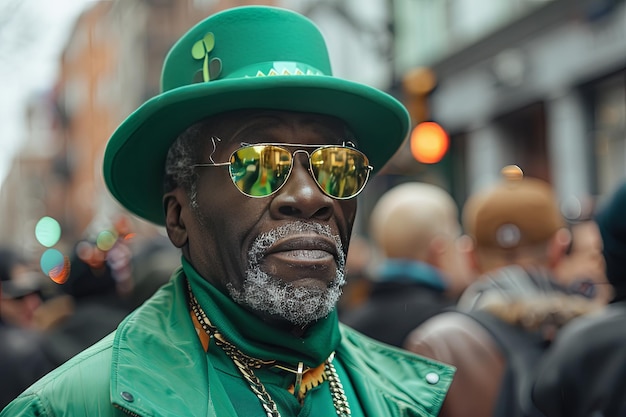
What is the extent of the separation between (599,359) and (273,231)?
5.31ft

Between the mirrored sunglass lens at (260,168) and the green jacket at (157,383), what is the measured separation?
0.38m

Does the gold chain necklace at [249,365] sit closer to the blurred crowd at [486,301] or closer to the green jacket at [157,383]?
the green jacket at [157,383]

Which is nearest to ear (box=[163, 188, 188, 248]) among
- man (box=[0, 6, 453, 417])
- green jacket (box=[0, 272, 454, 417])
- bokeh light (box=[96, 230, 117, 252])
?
man (box=[0, 6, 453, 417])

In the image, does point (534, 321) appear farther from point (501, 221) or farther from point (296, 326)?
point (296, 326)

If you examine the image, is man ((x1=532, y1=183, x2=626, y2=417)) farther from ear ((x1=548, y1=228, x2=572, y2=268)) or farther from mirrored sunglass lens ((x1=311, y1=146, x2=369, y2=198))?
mirrored sunglass lens ((x1=311, y1=146, x2=369, y2=198))

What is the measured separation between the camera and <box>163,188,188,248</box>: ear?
2.61m

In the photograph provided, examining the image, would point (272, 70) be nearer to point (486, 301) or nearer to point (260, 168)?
point (260, 168)

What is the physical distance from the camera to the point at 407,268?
16.8 feet

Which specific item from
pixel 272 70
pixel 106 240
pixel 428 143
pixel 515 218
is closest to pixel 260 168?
pixel 272 70

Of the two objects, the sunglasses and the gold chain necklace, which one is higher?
the sunglasses

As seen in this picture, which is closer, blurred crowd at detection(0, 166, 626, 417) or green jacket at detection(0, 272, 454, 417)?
green jacket at detection(0, 272, 454, 417)

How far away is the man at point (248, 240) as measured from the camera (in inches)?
88.8

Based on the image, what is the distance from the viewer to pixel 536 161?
15.4 meters

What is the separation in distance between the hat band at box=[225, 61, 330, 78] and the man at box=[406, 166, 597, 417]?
181 cm
